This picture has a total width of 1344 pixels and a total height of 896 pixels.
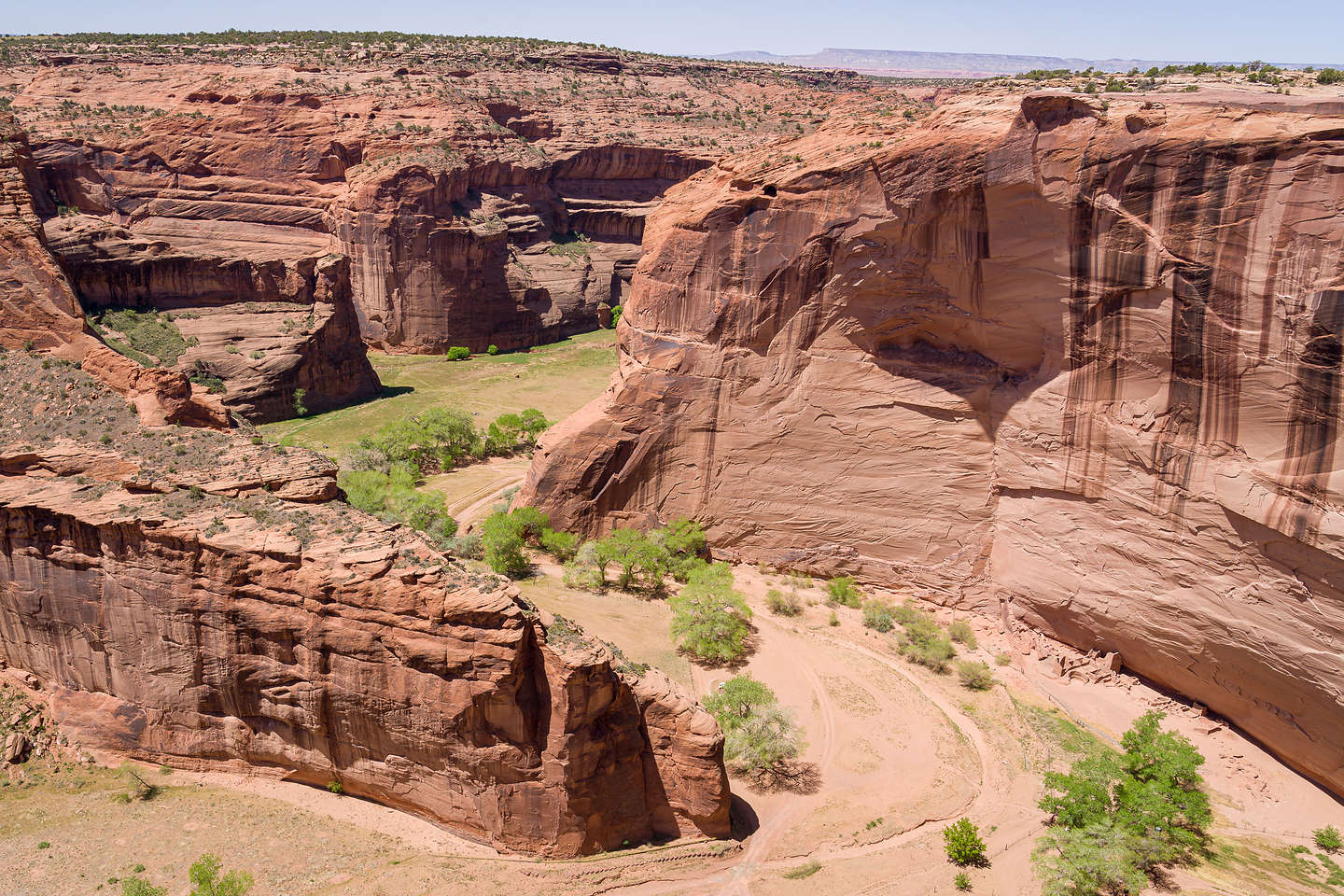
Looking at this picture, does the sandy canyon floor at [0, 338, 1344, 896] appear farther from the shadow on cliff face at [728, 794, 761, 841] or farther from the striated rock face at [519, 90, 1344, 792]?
the striated rock face at [519, 90, 1344, 792]

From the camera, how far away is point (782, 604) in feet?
87.0

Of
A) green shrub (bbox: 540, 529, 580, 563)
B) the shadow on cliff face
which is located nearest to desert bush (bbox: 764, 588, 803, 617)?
green shrub (bbox: 540, 529, 580, 563)

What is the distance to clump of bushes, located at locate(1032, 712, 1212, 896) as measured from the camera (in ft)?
52.2

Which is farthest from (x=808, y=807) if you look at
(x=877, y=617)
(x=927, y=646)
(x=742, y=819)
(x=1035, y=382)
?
(x=1035, y=382)

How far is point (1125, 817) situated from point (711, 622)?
442 inches

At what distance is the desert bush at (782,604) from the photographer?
26531 mm

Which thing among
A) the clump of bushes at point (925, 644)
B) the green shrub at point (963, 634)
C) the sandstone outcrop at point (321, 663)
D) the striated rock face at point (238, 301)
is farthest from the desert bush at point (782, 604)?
the striated rock face at point (238, 301)

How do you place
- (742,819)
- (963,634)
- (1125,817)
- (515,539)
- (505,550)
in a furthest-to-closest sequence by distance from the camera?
(515,539), (505,550), (963,634), (742,819), (1125,817)

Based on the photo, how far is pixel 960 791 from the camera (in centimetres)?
1922

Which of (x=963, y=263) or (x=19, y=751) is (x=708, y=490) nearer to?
(x=963, y=263)

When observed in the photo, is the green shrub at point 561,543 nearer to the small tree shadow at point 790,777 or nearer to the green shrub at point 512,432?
the small tree shadow at point 790,777

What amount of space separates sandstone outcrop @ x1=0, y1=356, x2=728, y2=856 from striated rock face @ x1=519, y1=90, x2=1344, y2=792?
40.3 feet

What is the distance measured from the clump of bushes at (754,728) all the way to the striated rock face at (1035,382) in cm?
822

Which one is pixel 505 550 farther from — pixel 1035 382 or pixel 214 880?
pixel 1035 382
